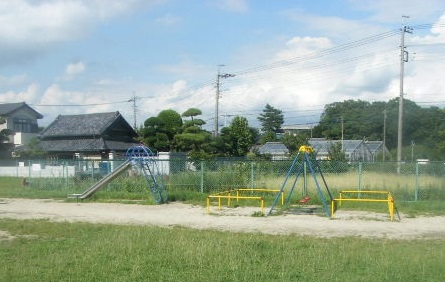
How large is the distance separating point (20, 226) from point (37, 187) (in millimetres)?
13235

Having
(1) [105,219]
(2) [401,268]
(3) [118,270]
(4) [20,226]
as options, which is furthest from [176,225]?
(2) [401,268]

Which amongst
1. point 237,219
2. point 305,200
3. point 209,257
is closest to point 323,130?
point 305,200

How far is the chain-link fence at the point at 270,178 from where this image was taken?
750 inches

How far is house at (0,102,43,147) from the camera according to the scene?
5419 centimetres

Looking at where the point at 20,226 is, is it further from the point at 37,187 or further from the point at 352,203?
the point at 37,187

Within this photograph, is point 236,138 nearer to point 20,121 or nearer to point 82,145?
point 82,145

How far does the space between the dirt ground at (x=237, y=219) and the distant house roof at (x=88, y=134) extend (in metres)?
25.4

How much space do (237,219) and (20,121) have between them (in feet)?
156

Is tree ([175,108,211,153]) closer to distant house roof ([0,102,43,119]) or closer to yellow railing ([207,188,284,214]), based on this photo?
yellow railing ([207,188,284,214])

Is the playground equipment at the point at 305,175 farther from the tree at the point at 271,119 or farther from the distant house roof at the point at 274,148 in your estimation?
the tree at the point at 271,119

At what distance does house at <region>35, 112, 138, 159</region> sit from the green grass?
3269 centimetres

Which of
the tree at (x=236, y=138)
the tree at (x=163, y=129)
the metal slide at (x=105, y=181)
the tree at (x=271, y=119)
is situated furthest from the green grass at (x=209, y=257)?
the tree at (x=271, y=119)

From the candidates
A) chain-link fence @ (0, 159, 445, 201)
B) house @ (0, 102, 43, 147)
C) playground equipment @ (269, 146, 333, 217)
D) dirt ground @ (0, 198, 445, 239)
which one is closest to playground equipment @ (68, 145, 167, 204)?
dirt ground @ (0, 198, 445, 239)

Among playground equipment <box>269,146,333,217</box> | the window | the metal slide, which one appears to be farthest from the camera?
the window
